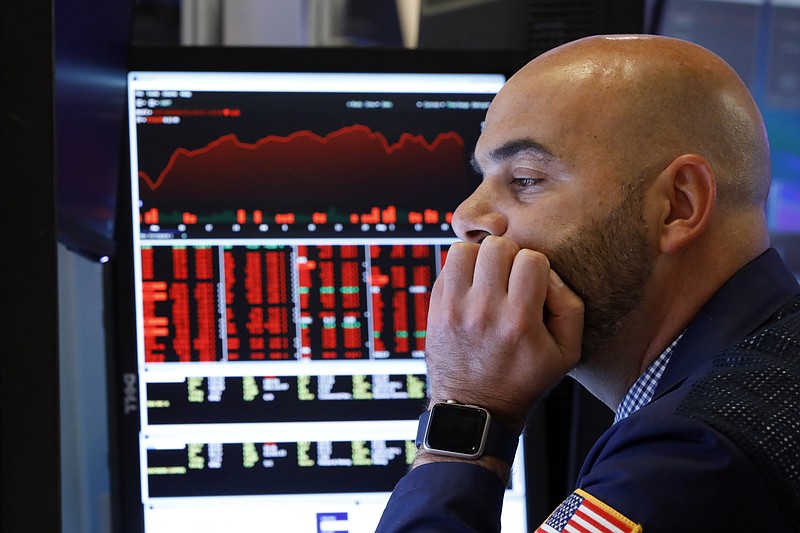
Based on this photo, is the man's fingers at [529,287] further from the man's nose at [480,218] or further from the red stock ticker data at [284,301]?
the red stock ticker data at [284,301]

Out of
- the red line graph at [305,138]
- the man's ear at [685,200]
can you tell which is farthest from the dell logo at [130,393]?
the man's ear at [685,200]

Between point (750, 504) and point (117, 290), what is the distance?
32.0 inches

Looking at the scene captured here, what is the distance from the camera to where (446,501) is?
860mm

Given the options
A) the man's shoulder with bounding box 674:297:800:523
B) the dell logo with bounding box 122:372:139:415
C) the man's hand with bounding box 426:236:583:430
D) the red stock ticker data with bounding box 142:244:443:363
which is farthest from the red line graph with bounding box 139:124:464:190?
the man's shoulder with bounding box 674:297:800:523

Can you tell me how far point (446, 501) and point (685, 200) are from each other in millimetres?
379

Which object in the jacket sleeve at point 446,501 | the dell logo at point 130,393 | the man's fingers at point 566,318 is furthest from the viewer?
the dell logo at point 130,393

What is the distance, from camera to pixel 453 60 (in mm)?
1321

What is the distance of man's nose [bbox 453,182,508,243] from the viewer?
1.01 m

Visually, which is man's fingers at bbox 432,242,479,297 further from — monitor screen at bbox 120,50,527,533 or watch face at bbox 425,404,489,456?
monitor screen at bbox 120,50,527,533

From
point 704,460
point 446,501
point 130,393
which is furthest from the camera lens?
point 130,393

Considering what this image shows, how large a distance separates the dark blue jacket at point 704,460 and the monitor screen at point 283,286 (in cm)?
34

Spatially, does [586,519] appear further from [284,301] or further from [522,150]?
[284,301]

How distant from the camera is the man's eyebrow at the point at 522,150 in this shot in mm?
990

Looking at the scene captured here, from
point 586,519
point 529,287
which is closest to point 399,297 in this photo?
point 529,287
